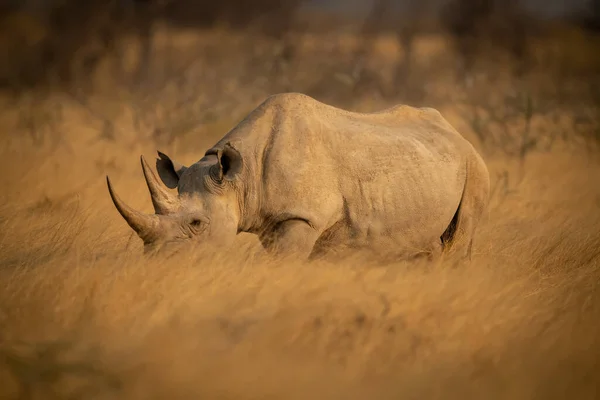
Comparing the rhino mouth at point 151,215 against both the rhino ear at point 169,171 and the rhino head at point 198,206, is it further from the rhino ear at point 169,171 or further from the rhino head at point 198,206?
the rhino ear at point 169,171

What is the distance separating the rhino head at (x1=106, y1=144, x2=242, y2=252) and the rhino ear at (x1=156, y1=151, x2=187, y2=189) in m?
0.22

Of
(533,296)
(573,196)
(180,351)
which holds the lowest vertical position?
(573,196)

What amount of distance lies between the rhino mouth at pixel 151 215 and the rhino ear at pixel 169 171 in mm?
613

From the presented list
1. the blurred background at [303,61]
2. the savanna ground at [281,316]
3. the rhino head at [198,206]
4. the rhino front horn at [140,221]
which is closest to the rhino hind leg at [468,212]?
the savanna ground at [281,316]

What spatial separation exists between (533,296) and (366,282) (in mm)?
1089

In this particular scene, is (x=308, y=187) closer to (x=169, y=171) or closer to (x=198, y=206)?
(x=198, y=206)

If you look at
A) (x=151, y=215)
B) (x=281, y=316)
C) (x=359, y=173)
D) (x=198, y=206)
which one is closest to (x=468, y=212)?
(x=359, y=173)

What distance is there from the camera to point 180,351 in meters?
4.55

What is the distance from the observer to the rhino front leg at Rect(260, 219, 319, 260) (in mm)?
6270

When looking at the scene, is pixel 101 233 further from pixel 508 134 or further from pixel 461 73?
pixel 461 73

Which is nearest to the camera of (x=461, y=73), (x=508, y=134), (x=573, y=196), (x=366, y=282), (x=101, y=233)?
(x=366, y=282)

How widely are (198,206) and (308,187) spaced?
0.81 metres

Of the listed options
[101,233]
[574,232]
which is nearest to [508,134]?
[574,232]

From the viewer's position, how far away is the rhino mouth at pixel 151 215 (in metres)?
5.79
